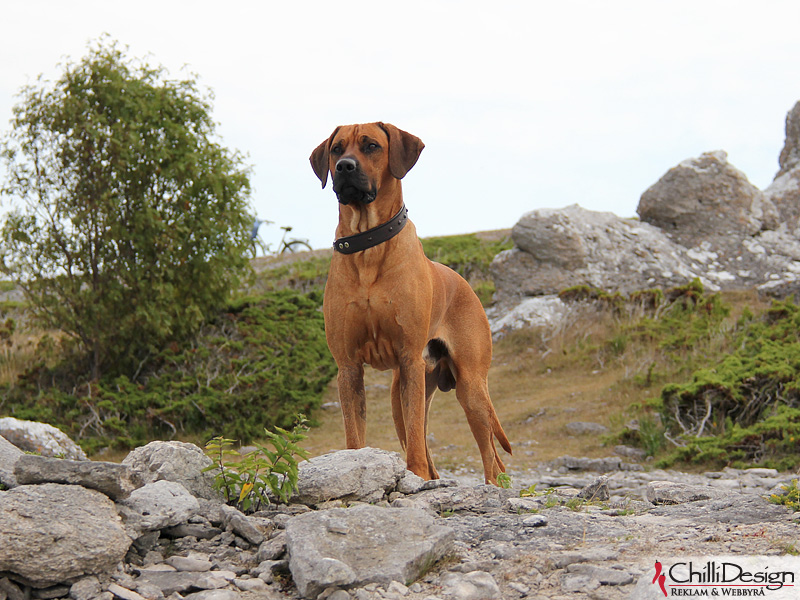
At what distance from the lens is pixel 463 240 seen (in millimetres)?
27172

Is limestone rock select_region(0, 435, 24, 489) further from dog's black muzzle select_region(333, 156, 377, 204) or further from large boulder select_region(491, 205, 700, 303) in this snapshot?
large boulder select_region(491, 205, 700, 303)

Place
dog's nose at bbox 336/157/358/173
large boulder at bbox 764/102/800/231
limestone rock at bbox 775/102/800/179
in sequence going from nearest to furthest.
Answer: dog's nose at bbox 336/157/358/173 → large boulder at bbox 764/102/800/231 → limestone rock at bbox 775/102/800/179

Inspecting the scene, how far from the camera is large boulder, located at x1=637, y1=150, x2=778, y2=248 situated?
59.3 feet

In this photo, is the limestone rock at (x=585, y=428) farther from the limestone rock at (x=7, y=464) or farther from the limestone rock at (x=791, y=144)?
the limestone rock at (x=791, y=144)

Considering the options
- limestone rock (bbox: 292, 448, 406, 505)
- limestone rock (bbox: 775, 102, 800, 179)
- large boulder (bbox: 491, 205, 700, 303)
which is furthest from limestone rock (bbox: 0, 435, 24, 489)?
limestone rock (bbox: 775, 102, 800, 179)

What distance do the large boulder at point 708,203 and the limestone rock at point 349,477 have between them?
15240 millimetres

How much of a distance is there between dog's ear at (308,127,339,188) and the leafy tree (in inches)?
319

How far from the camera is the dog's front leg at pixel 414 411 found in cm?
469

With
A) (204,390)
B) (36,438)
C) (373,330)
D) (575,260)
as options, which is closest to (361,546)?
(373,330)

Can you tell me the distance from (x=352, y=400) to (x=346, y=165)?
145 cm

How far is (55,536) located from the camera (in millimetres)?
3031

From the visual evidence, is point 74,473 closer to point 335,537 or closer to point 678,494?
point 335,537

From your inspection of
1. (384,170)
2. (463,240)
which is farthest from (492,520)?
(463,240)

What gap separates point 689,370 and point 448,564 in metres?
9.55
